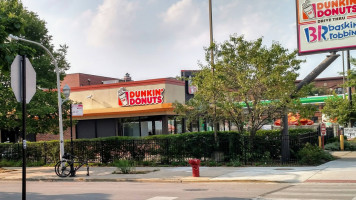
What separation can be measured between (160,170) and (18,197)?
8533 millimetres

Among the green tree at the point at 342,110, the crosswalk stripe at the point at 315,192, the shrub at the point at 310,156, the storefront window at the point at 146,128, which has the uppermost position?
the green tree at the point at 342,110

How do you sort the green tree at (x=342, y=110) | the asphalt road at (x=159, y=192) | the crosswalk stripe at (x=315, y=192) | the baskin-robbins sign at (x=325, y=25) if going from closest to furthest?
the crosswalk stripe at (x=315, y=192)
the asphalt road at (x=159, y=192)
the baskin-robbins sign at (x=325, y=25)
the green tree at (x=342, y=110)

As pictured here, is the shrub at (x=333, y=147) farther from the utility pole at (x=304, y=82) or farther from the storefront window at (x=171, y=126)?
the storefront window at (x=171, y=126)

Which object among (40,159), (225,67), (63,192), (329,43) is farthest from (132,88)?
(63,192)

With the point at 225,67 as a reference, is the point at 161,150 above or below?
below

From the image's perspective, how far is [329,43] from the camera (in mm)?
22859

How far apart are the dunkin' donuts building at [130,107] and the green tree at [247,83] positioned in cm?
854

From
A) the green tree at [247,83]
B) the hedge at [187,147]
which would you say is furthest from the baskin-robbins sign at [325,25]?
the hedge at [187,147]

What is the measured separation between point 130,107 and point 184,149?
30.9 ft

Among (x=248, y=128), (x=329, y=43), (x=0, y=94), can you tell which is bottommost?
(x=248, y=128)

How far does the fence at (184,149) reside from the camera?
70.8ft

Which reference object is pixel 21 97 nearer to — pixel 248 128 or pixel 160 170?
pixel 160 170

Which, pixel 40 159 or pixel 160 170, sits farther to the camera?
pixel 40 159

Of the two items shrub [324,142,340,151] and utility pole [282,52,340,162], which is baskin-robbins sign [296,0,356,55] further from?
shrub [324,142,340,151]
